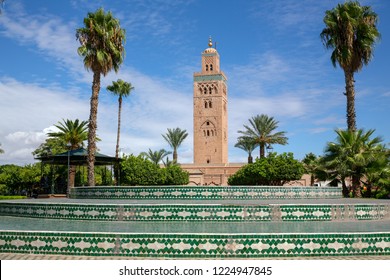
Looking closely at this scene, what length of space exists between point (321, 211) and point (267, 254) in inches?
91.1

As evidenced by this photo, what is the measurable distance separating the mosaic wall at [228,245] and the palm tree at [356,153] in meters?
13.9

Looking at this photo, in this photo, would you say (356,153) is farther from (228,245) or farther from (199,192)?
(228,245)

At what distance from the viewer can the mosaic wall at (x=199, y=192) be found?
32.8 ft

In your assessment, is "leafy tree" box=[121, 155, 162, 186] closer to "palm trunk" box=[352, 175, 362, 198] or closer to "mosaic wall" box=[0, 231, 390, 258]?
"palm trunk" box=[352, 175, 362, 198]

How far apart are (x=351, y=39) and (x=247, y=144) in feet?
92.7

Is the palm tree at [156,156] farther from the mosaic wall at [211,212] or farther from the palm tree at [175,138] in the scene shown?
the mosaic wall at [211,212]

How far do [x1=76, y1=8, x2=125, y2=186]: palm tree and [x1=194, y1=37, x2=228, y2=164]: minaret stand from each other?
40.9 meters

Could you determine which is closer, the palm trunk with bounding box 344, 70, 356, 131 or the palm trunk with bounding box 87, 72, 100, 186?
the palm trunk with bounding box 344, 70, 356, 131

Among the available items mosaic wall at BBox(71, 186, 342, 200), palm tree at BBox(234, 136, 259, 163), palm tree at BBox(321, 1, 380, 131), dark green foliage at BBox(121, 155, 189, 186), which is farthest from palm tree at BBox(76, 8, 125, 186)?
palm tree at BBox(234, 136, 259, 163)

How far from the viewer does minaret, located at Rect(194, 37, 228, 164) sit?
61650 mm

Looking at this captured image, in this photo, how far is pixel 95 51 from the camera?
2103cm

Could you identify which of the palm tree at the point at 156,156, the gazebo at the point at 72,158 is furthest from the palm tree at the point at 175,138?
the gazebo at the point at 72,158

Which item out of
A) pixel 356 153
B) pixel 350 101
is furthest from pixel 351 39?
pixel 356 153
